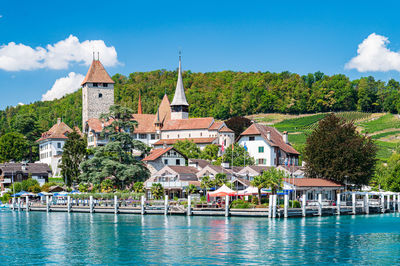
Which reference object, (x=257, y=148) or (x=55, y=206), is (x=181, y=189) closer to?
(x=55, y=206)

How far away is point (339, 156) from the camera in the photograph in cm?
6712

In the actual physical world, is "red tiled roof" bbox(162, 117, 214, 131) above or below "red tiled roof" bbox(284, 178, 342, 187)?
above

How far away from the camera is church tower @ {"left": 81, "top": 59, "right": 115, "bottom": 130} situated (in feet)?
387

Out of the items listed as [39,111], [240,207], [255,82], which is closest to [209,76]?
[255,82]

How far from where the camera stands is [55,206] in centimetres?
6650

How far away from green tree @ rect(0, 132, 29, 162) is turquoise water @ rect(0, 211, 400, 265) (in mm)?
55994

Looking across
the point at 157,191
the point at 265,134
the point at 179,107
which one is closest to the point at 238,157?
the point at 265,134

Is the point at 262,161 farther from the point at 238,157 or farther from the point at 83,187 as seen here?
the point at 83,187

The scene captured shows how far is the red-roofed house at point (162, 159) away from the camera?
266ft

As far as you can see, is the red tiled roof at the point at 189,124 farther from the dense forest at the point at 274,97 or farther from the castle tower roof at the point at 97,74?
the dense forest at the point at 274,97

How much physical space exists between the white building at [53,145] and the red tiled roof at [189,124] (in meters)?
20.2

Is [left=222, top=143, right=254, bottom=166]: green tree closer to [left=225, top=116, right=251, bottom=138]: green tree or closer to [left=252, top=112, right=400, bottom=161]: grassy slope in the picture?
[left=225, top=116, right=251, bottom=138]: green tree

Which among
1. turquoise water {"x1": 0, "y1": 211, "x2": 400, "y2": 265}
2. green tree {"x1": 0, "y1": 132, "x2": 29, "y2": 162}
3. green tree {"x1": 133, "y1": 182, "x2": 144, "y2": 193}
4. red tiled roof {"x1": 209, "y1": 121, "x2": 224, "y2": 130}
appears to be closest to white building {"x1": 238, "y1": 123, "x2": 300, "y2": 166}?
red tiled roof {"x1": 209, "y1": 121, "x2": 224, "y2": 130}

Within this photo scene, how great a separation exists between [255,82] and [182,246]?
139112mm
